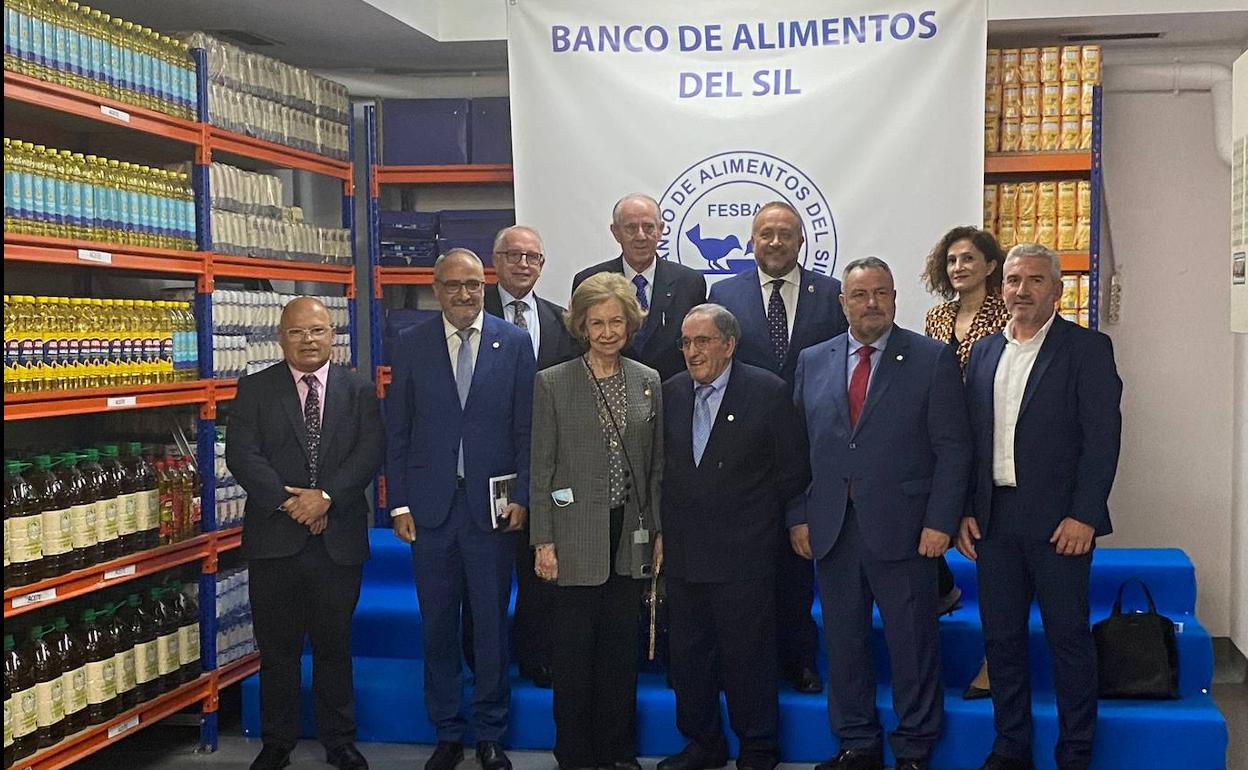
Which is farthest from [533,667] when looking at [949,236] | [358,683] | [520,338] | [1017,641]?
[949,236]

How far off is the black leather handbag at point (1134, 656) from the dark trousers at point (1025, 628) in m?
0.37

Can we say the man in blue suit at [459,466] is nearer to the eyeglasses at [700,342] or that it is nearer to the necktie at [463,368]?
the necktie at [463,368]

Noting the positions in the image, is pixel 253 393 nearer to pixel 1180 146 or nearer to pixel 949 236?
pixel 949 236

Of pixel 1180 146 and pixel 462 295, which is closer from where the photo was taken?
pixel 462 295

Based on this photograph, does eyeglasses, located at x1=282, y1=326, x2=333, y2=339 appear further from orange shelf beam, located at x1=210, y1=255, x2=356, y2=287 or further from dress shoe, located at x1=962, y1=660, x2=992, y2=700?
dress shoe, located at x1=962, y1=660, x2=992, y2=700

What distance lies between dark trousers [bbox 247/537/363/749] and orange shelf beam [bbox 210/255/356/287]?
1.22m

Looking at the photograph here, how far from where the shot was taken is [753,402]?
3.91m

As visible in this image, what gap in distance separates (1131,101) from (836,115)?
1526 millimetres

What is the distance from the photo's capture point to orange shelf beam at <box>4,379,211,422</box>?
357 cm

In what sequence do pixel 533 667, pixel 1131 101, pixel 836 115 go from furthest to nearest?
pixel 1131 101 < pixel 836 115 < pixel 533 667

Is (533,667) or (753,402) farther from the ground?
(753,402)

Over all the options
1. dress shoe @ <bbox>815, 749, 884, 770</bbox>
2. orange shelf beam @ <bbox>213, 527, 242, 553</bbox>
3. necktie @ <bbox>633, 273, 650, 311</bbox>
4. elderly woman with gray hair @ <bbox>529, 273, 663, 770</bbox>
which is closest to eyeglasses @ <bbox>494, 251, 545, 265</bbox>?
necktie @ <bbox>633, 273, 650, 311</bbox>

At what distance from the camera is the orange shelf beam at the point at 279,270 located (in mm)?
4707

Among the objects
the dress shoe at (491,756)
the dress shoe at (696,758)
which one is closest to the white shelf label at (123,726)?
the dress shoe at (491,756)
